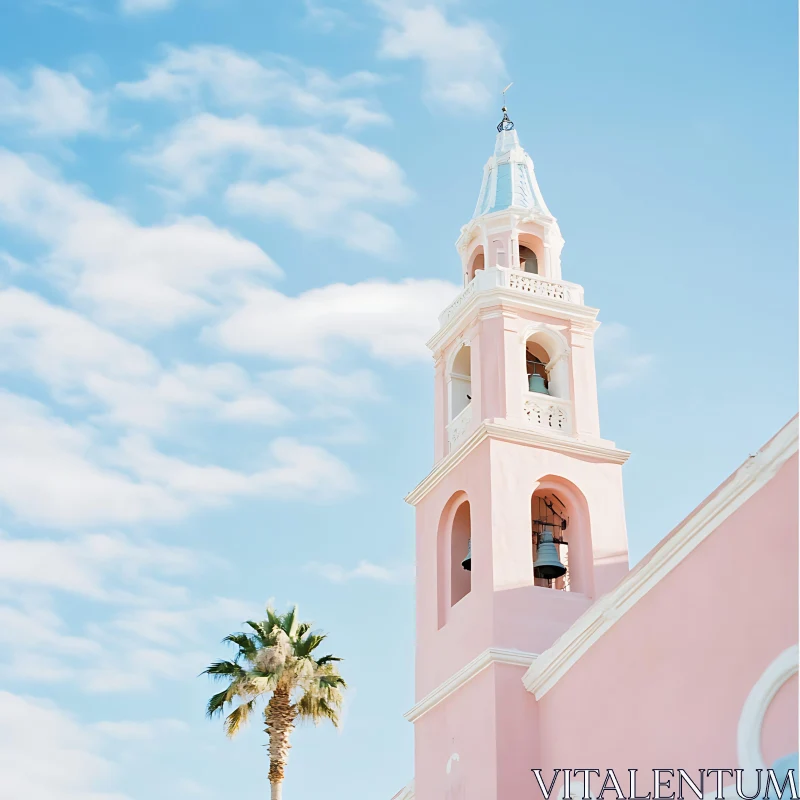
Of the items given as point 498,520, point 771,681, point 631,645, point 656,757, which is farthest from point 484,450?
point 771,681

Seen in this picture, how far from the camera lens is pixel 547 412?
19188 mm

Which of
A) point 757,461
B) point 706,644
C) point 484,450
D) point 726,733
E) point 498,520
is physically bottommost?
point 726,733

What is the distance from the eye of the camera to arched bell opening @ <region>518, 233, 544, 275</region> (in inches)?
843

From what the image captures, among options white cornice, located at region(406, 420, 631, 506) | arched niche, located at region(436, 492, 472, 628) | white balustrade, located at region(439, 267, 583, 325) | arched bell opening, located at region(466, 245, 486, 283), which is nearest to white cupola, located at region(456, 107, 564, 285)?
arched bell opening, located at region(466, 245, 486, 283)

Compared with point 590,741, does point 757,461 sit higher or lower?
higher

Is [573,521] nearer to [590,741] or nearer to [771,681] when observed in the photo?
[590,741]

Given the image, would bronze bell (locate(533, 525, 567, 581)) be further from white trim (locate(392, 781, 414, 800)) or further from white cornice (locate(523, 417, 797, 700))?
white trim (locate(392, 781, 414, 800))

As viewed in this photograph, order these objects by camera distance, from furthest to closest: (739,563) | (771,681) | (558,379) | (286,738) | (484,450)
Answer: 1. (286,738)
2. (558,379)
3. (484,450)
4. (739,563)
5. (771,681)

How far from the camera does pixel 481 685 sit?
1666 centimetres

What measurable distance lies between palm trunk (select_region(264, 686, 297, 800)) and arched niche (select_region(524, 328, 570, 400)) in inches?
320

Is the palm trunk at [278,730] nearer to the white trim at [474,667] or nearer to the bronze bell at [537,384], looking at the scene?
the white trim at [474,667]

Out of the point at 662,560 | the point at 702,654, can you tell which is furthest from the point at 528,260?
the point at 702,654

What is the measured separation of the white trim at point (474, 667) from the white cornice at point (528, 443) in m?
3.26

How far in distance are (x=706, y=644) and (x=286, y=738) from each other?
12.2 m
